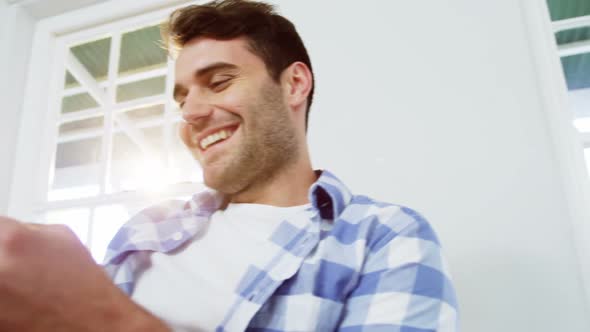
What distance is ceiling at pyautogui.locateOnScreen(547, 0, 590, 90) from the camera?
5.01 feet

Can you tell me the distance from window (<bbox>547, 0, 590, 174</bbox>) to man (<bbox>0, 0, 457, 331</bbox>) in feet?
2.61

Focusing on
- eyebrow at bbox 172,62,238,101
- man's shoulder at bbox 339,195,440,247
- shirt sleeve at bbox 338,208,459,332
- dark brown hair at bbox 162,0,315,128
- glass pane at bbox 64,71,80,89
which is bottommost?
shirt sleeve at bbox 338,208,459,332

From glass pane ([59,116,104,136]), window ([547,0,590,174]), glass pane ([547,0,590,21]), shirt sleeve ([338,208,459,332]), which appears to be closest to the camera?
shirt sleeve ([338,208,459,332])

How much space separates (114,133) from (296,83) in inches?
51.9

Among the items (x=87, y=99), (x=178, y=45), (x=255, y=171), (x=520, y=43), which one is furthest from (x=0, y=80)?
(x=520, y=43)

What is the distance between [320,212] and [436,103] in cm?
58

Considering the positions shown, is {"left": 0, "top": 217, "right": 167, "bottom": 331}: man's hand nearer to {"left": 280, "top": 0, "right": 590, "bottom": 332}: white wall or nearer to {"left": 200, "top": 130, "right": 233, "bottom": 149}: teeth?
{"left": 200, "top": 130, "right": 233, "bottom": 149}: teeth

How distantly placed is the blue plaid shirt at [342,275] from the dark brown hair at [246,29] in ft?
1.29

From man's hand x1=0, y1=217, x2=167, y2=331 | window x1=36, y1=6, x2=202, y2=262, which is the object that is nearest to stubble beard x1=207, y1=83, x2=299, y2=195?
man's hand x1=0, y1=217, x2=167, y2=331

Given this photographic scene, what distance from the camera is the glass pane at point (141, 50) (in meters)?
2.05

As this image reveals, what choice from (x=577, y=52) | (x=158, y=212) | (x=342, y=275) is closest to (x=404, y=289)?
(x=342, y=275)

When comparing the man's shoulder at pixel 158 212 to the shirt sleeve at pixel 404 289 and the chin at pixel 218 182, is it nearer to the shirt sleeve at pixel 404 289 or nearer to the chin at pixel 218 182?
the chin at pixel 218 182

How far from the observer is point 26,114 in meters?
1.82

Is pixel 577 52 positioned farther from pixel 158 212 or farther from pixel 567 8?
pixel 158 212
